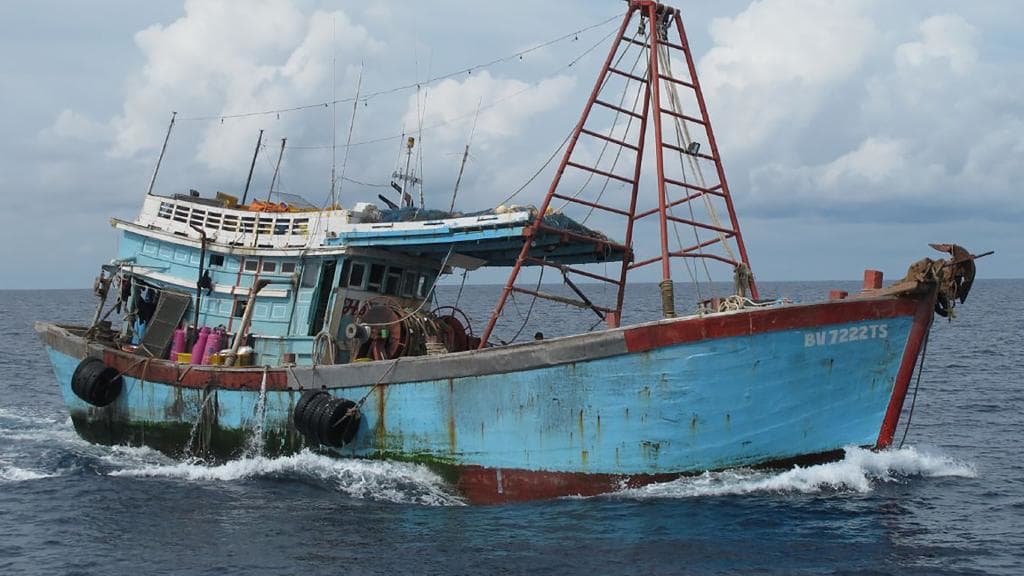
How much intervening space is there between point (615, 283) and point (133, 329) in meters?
10.8

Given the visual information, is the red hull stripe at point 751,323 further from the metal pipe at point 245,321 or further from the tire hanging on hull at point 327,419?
the metal pipe at point 245,321

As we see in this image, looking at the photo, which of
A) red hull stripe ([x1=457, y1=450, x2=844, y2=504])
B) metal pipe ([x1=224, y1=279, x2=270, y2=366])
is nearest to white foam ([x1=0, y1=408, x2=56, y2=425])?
metal pipe ([x1=224, y1=279, x2=270, y2=366])

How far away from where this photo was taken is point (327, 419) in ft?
49.4

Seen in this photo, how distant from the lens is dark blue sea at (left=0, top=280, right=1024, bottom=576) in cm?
1136

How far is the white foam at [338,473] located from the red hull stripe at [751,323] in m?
4.16

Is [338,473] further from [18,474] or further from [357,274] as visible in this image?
[18,474]

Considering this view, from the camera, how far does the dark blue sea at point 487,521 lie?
11.4 meters

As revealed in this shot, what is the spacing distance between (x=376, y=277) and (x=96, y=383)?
587 cm

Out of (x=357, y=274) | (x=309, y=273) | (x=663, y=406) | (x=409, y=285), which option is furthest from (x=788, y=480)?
(x=309, y=273)

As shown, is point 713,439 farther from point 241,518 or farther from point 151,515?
point 151,515

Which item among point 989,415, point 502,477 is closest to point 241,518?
point 502,477

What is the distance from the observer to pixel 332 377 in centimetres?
1562

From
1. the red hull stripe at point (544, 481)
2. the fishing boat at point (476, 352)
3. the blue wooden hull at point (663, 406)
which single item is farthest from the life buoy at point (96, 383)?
the red hull stripe at point (544, 481)

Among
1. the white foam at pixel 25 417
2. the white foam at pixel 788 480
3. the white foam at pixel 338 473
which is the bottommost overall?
the white foam at pixel 25 417
